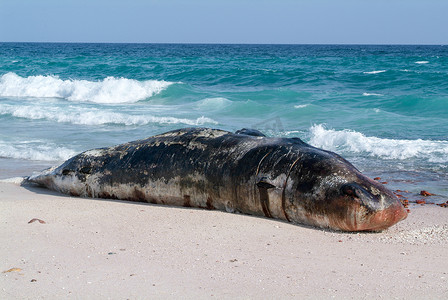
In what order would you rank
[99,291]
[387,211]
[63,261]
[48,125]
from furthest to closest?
[48,125], [387,211], [63,261], [99,291]

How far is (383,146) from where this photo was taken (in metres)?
12.2

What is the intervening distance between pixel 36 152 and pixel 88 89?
16.3m

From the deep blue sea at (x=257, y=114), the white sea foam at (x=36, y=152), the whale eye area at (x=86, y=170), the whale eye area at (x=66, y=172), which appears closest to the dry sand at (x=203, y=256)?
the whale eye area at (x=86, y=170)

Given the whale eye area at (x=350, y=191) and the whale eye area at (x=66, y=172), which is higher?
the whale eye area at (x=350, y=191)

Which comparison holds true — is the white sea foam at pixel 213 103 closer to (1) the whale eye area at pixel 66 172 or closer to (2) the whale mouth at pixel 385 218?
(1) the whale eye area at pixel 66 172

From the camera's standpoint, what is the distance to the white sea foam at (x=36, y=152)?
11.2 metres

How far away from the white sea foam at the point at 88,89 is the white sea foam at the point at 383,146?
13.8 m

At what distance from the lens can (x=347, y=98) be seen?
897 inches

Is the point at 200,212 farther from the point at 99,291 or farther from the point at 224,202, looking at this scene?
the point at 99,291

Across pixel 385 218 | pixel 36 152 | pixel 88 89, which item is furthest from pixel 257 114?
pixel 385 218

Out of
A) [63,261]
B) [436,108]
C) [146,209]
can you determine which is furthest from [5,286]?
[436,108]

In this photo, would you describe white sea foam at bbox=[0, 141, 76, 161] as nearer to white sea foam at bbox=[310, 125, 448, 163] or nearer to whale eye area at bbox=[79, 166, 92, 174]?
whale eye area at bbox=[79, 166, 92, 174]

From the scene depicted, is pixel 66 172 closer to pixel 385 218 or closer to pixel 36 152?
pixel 36 152

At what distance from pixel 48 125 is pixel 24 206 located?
9.63 m
